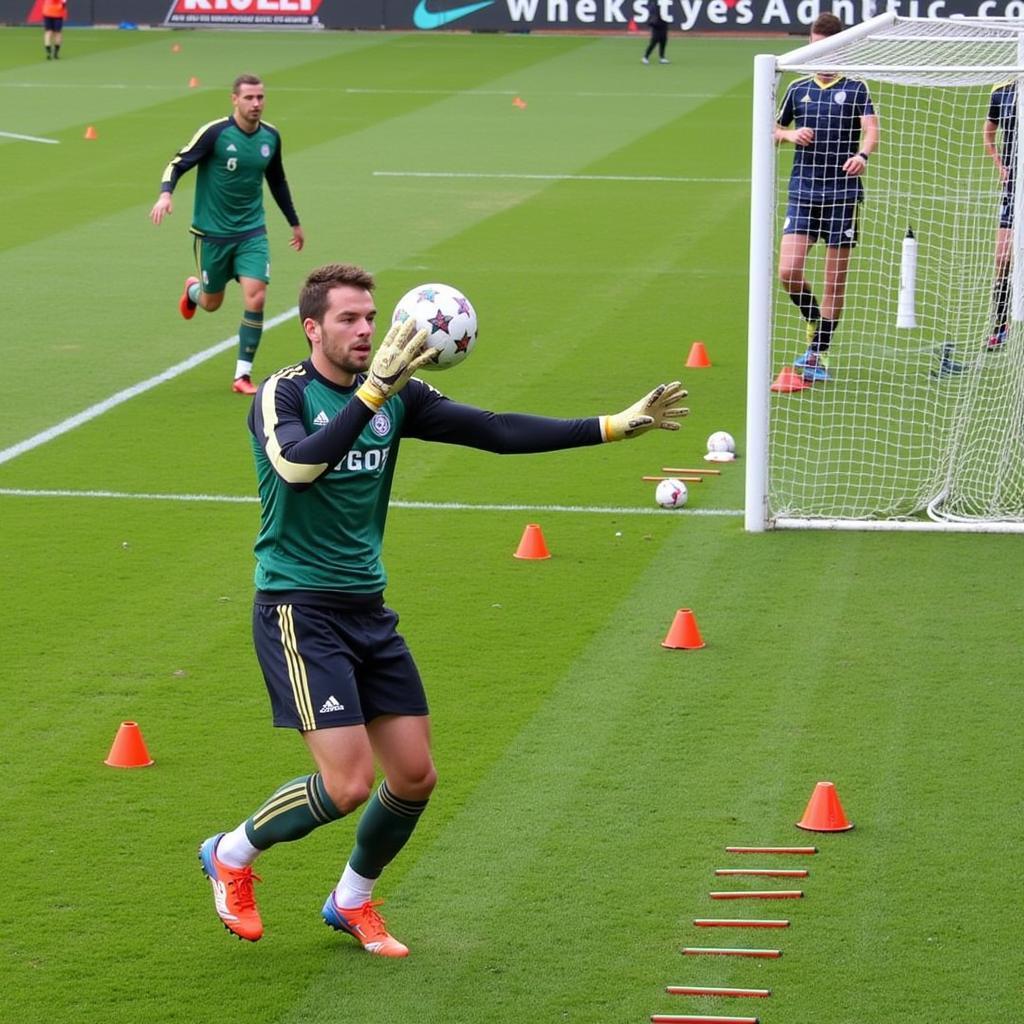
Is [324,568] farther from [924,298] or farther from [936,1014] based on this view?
[924,298]

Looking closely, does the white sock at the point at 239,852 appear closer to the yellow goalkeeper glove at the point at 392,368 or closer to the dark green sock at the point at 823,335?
the yellow goalkeeper glove at the point at 392,368

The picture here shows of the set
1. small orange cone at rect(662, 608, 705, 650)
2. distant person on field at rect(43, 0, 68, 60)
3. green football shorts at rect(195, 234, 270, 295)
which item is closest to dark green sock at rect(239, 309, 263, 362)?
green football shorts at rect(195, 234, 270, 295)

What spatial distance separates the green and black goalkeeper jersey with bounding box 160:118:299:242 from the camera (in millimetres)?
14312

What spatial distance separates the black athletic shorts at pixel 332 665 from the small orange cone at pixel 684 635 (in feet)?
10.1

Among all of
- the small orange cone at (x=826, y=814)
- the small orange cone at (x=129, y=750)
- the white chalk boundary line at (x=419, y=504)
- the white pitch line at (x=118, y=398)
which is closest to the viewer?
the small orange cone at (x=826, y=814)

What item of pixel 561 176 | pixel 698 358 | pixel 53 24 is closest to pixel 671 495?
pixel 698 358

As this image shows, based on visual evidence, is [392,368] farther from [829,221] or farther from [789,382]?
[829,221]

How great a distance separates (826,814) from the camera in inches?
284

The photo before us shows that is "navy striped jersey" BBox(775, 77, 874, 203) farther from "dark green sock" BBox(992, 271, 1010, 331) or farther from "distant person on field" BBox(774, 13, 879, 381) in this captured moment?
"dark green sock" BBox(992, 271, 1010, 331)

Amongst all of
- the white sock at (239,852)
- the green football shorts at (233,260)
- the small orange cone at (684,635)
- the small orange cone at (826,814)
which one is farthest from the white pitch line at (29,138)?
the white sock at (239,852)

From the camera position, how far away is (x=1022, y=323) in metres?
12.0

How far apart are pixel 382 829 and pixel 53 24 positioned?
35309 mm

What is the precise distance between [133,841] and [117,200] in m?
17.0

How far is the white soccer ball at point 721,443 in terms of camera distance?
41.9ft
